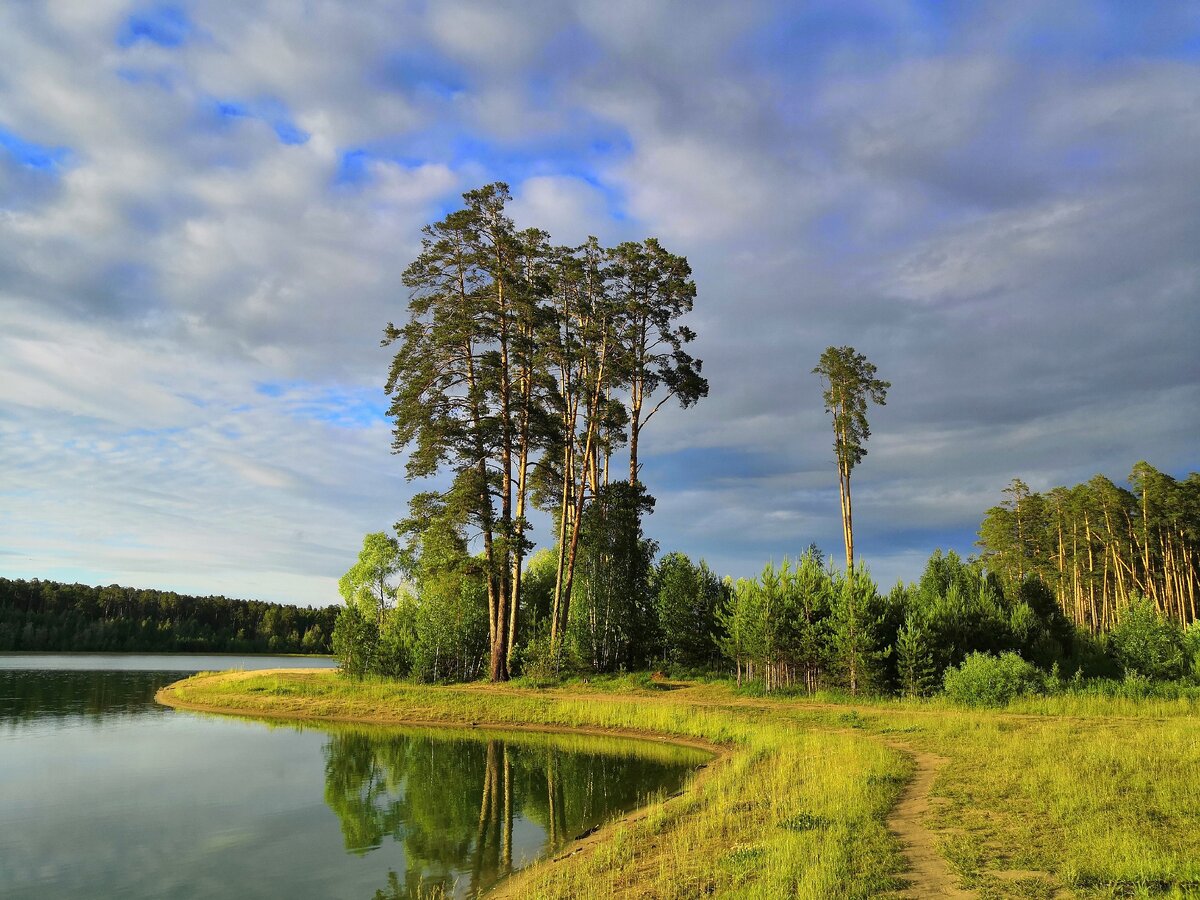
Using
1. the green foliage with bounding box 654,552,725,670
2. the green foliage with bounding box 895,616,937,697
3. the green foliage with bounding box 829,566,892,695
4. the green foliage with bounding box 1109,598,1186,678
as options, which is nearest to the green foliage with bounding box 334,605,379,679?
the green foliage with bounding box 654,552,725,670

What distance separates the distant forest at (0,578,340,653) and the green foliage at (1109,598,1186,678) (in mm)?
102723

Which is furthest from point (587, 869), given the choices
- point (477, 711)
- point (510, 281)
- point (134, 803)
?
point (510, 281)

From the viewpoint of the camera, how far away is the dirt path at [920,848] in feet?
22.5

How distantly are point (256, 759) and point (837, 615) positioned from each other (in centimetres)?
2091

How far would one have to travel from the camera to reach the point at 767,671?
29469 mm

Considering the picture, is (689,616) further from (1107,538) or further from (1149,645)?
(1107,538)

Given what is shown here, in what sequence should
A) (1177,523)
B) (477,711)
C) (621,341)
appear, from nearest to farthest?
(477,711) → (621,341) → (1177,523)

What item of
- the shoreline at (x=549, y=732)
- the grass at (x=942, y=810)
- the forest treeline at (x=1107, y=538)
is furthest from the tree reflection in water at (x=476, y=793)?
the forest treeline at (x=1107, y=538)

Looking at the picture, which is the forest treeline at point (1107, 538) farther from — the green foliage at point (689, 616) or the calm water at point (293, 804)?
the calm water at point (293, 804)

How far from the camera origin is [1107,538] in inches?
2584

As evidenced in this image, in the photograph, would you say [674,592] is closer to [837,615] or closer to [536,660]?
[536,660]

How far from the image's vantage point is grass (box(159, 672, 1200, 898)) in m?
7.18

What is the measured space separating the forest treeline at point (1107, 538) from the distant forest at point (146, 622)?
93503 mm

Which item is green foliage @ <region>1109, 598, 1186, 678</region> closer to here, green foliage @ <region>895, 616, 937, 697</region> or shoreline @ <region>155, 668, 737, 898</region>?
green foliage @ <region>895, 616, 937, 697</region>
